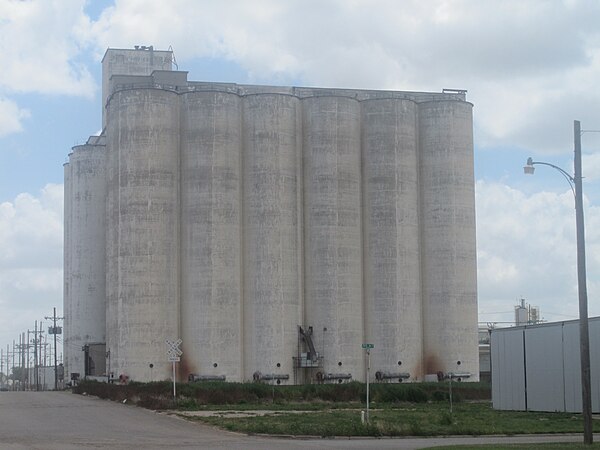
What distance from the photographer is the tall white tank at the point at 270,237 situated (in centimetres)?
7381

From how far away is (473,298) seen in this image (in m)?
79.2

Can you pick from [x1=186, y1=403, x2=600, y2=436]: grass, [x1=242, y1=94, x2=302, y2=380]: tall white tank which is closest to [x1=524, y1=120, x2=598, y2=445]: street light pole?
[x1=186, y1=403, x2=600, y2=436]: grass

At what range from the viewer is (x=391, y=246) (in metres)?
77.2

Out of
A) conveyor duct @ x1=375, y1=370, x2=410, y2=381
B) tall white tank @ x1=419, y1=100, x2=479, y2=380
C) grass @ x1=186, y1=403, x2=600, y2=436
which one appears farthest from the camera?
tall white tank @ x1=419, y1=100, x2=479, y2=380

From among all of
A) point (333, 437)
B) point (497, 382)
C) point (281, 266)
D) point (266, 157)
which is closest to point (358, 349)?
point (281, 266)

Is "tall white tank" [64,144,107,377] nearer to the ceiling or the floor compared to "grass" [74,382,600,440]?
nearer to the ceiling

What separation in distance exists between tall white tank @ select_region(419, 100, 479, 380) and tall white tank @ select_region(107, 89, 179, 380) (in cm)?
1977

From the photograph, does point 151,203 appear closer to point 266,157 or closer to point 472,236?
point 266,157

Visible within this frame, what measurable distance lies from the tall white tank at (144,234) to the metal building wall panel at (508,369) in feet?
91.2

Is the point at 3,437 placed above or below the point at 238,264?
below

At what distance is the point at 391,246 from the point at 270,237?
9.68 meters

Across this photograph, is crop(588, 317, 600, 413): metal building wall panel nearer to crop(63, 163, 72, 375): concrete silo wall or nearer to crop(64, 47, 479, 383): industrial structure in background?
crop(64, 47, 479, 383): industrial structure in background

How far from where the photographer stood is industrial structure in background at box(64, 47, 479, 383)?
241 feet

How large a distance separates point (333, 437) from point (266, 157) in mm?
42860
